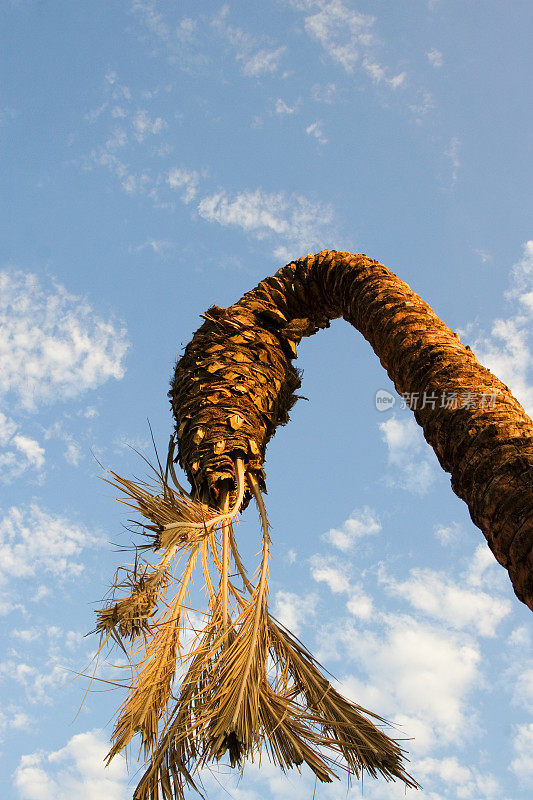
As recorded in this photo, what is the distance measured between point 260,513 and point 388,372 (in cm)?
94

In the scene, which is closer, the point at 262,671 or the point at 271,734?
the point at 271,734

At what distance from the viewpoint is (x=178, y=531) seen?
249 centimetres

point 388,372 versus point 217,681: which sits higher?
point 388,372

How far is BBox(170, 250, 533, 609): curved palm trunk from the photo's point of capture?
5.86 ft

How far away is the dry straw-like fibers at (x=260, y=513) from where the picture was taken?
1912 mm

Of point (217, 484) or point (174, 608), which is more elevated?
point (217, 484)

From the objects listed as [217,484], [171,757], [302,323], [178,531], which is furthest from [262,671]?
[302,323]

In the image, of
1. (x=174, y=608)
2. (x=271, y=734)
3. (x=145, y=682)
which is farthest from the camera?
(x=174, y=608)

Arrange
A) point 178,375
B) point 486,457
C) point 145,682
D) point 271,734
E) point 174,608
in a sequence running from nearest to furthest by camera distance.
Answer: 1. point 486,457
2. point 271,734
3. point 145,682
4. point 174,608
5. point 178,375

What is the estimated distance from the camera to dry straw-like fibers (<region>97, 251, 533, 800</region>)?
1912 millimetres

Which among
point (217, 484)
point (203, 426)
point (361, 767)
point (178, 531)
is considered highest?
point (203, 426)

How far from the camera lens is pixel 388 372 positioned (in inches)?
107

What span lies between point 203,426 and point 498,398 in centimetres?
141

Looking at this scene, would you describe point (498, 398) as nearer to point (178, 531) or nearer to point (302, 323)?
point (178, 531)
